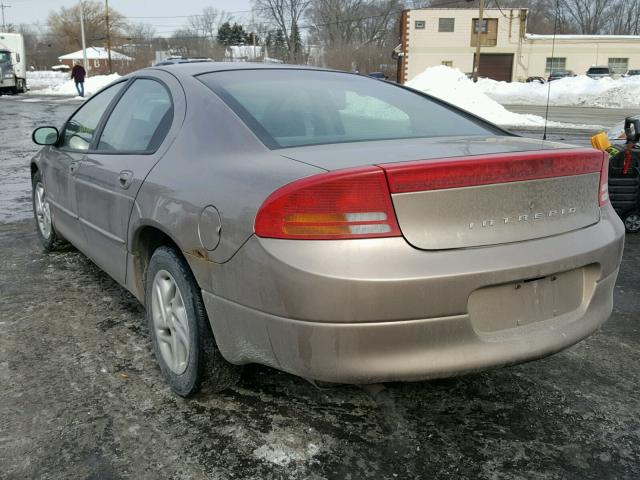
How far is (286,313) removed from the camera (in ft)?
6.31

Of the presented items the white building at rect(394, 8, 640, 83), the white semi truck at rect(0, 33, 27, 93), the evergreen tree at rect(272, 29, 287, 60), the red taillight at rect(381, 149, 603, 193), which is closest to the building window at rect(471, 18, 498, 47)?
the white building at rect(394, 8, 640, 83)

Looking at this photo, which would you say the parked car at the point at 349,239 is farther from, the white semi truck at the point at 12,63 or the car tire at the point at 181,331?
the white semi truck at the point at 12,63

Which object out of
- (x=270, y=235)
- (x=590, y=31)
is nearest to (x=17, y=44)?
(x=270, y=235)

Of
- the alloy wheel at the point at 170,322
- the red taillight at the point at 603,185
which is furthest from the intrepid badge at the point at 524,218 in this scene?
the alloy wheel at the point at 170,322

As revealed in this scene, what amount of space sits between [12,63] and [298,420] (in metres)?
38.0

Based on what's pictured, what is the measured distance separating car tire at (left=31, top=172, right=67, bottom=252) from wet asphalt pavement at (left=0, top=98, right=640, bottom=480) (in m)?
1.35

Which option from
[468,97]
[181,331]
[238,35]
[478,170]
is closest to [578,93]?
[468,97]

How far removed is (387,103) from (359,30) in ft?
221

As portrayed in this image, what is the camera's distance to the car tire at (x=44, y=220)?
4586mm

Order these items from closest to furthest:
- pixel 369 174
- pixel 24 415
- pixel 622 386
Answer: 1. pixel 369 174
2. pixel 24 415
3. pixel 622 386

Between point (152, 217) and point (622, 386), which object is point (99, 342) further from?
point (622, 386)

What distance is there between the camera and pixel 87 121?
3.94 meters

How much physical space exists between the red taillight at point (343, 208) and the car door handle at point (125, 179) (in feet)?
4.08

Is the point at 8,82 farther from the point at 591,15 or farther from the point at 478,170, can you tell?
the point at 591,15
